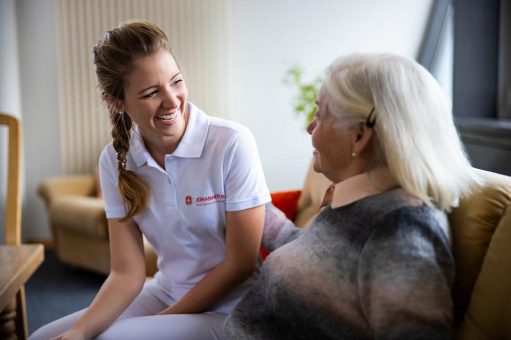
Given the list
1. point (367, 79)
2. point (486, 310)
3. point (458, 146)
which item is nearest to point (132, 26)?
point (367, 79)

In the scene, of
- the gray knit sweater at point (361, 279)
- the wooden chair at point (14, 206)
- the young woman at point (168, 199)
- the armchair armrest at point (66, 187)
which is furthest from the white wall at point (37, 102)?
the gray knit sweater at point (361, 279)

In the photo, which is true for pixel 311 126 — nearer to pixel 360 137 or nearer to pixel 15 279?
pixel 360 137

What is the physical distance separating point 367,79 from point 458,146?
0.22 m

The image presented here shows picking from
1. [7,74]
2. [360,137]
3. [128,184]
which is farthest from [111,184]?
[7,74]

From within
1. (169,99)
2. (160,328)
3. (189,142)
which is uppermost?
(169,99)

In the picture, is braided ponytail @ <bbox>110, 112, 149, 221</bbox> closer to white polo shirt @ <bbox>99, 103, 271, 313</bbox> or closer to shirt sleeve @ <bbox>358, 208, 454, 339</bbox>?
white polo shirt @ <bbox>99, 103, 271, 313</bbox>

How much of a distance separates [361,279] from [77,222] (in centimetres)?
322

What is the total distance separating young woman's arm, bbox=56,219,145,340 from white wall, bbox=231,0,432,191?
139 inches

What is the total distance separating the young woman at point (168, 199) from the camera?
1708 millimetres

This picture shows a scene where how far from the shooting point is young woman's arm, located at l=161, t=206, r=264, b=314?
1742mm

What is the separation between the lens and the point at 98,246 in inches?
164

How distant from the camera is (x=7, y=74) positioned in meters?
4.77

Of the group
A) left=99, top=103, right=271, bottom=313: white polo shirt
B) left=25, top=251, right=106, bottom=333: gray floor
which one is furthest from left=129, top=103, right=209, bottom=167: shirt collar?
left=25, top=251, right=106, bottom=333: gray floor

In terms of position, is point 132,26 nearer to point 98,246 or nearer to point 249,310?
point 249,310
